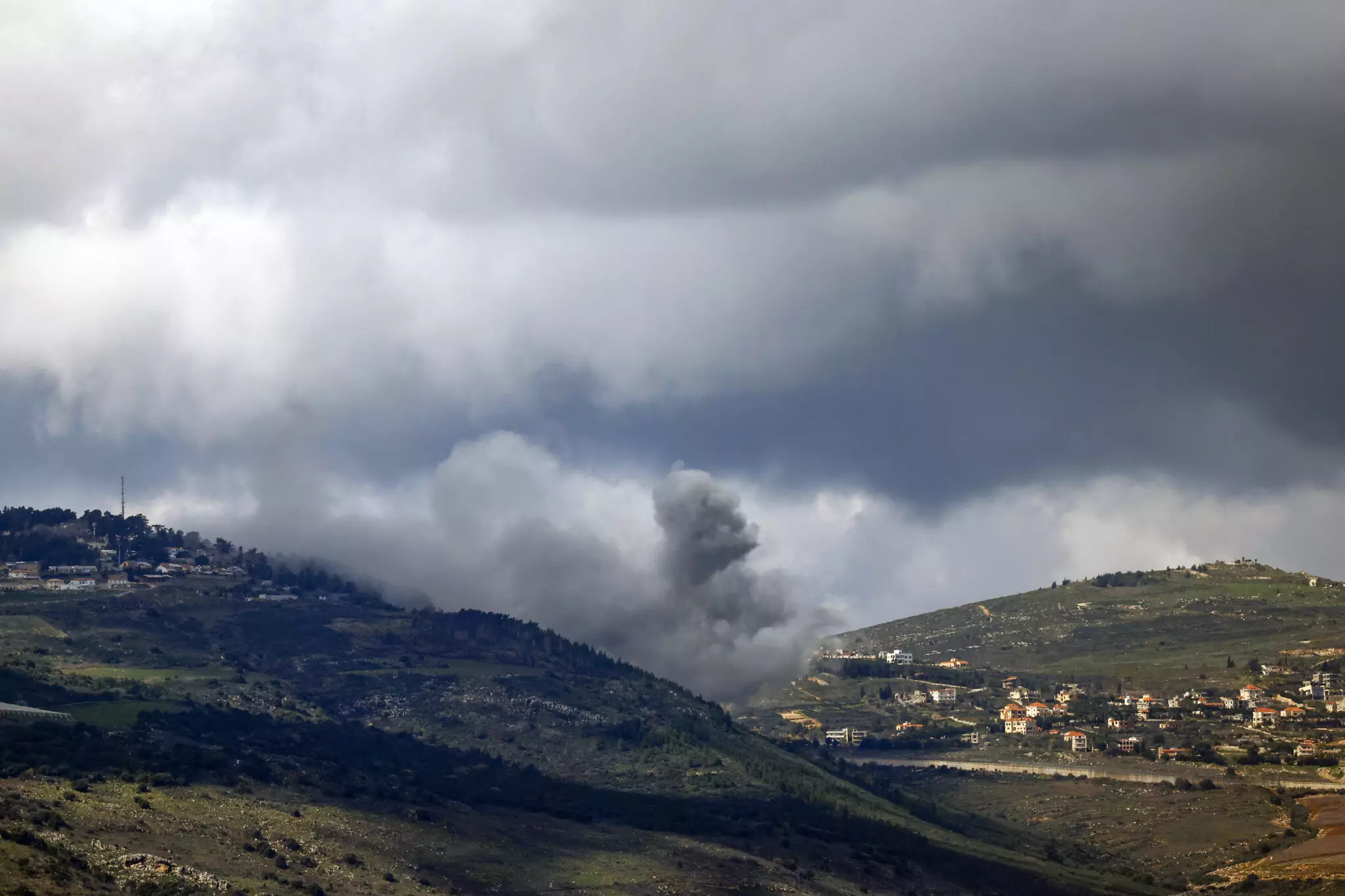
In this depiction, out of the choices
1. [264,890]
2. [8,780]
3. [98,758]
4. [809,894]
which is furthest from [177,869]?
[809,894]

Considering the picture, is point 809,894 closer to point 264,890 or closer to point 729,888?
point 729,888

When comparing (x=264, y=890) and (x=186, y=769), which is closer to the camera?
(x=264, y=890)

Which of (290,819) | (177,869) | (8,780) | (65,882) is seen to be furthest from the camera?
(290,819)

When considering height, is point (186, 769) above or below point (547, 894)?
above

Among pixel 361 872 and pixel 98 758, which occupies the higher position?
pixel 98 758

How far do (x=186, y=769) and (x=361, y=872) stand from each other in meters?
33.4

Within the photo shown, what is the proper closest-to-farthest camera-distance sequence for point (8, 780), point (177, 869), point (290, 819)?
point (177, 869) < point (8, 780) < point (290, 819)

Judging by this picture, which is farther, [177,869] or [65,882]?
[177,869]

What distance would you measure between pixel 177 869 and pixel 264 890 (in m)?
7.73


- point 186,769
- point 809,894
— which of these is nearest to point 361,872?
point 186,769

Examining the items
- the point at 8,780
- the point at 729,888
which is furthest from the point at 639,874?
the point at 8,780

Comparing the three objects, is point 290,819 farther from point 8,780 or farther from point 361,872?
point 8,780

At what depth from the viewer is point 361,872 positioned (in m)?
177

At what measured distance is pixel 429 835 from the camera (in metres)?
200
